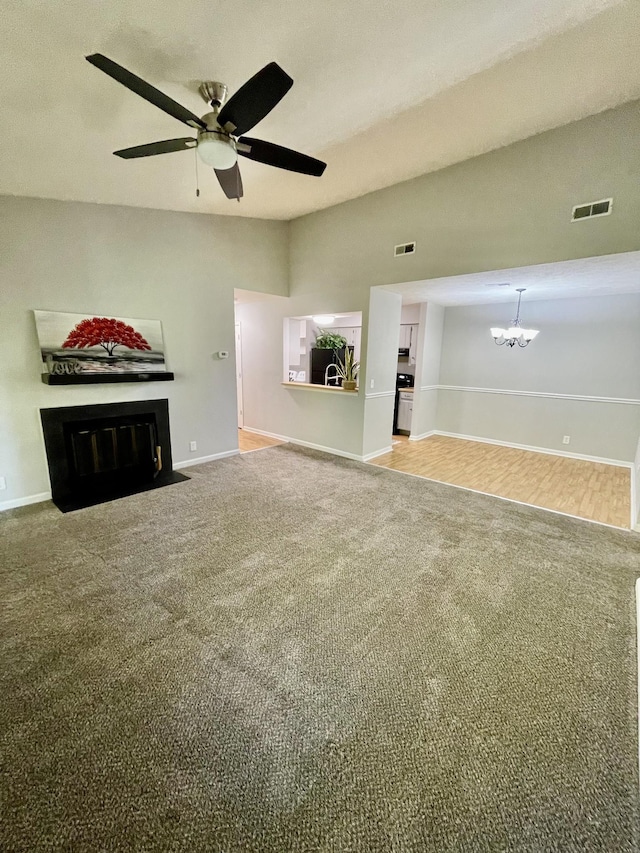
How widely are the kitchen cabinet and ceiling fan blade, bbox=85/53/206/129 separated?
5.37 meters

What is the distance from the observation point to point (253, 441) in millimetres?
6133

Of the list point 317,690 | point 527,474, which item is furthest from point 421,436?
point 317,690

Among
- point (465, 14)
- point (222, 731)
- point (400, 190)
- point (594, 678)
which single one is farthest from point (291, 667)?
point (400, 190)

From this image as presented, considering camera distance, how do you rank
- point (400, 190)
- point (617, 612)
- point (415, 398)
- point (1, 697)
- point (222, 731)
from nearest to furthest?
point (222, 731) → point (1, 697) → point (617, 612) → point (400, 190) → point (415, 398)

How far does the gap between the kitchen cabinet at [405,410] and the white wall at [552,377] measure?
0.81 metres

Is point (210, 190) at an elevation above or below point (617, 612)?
above

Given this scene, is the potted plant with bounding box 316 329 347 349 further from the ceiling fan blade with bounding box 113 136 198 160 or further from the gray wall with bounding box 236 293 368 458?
the ceiling fan blade with bounding box 113 136 198 160

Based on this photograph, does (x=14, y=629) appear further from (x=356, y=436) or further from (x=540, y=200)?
(x=540, y=200)

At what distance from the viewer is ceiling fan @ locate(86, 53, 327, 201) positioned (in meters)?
1.57

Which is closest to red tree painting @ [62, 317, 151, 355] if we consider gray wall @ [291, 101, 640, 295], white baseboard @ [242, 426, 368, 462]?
white baseboard @ [242, 426, 368, 462]

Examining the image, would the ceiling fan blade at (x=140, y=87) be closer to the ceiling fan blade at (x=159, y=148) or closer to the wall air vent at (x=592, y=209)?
the ceiling fan blade at (x=159, y=148)

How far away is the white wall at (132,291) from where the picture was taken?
3295mm

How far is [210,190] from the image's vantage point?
3.61 meters

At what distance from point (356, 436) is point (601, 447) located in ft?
12.7
